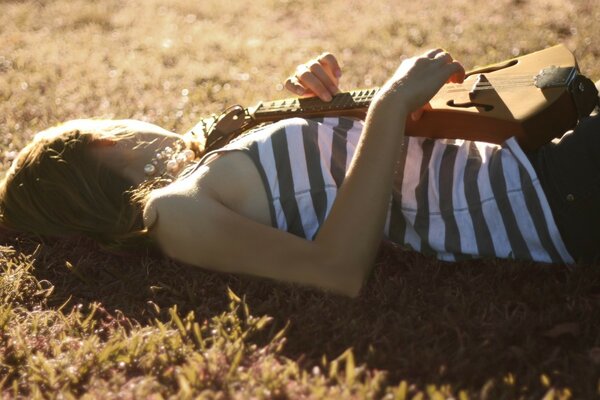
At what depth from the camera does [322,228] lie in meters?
2.40

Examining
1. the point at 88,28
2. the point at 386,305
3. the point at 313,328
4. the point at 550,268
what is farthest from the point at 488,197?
the point at 88,28

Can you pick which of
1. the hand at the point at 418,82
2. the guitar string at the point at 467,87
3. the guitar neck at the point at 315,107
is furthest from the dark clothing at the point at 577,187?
the guitar neck at the point at 315,107

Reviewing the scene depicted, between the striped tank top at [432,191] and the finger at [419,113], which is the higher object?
the finger at [419,113]

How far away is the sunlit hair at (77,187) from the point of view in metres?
2.70

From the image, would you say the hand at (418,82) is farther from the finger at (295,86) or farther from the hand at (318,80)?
the finger at (295,86)

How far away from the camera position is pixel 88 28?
5.98 meters

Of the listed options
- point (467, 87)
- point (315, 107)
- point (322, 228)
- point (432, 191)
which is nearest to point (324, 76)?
point (315, 107)

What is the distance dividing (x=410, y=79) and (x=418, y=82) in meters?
0.03

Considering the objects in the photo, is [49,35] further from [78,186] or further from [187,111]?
[78,186]

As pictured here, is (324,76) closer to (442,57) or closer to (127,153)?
(442,57)

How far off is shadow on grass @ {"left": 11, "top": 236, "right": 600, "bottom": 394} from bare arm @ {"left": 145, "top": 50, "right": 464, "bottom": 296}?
0.12 metres

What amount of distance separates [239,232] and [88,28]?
4.21 meters

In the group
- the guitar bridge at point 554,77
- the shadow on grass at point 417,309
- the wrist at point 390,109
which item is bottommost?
the shadow on grass at point 417,309

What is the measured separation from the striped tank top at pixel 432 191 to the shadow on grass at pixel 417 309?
0.09m
